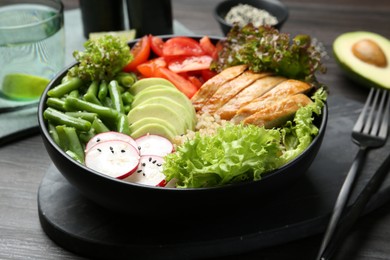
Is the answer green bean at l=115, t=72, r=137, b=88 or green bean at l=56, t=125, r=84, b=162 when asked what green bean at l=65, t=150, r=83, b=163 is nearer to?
green bean at l=56, t=125, r=84, b=162

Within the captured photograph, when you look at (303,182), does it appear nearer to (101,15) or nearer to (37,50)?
(37,50)

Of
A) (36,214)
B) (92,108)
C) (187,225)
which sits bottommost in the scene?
(36,214)

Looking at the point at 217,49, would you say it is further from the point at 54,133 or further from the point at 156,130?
the point at 54,133

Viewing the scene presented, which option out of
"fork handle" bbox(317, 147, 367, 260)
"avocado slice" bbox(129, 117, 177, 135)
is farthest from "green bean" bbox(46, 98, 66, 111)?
"fork handle" bbox(317, 147, 367, 260)

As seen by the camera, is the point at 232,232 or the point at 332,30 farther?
the point at 332,30

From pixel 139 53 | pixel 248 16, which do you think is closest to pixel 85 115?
pixel 139 53

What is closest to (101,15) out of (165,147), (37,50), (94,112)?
(37,50)
